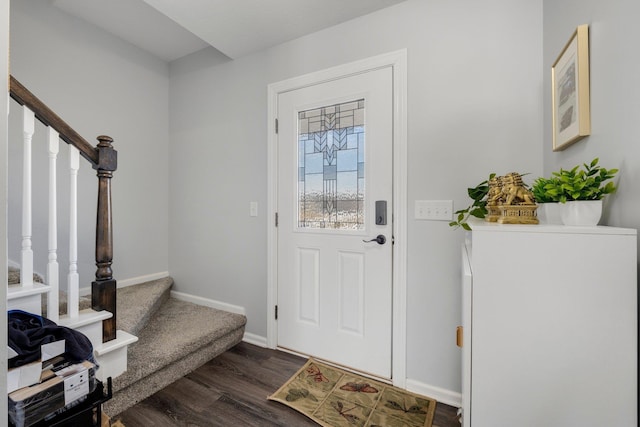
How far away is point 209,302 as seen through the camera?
103 inches

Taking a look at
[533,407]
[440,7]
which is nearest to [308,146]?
[440,7]

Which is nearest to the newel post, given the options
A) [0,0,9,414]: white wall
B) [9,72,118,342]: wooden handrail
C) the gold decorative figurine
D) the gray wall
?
[9,72,118,342]: wooden handrail

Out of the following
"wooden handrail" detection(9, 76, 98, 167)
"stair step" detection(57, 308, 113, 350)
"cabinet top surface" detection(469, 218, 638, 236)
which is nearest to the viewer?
"cabinet top surface" detection(469, 218, 638, 236)

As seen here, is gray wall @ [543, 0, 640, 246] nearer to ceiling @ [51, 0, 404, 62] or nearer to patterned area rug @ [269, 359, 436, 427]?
ceiling @ [51, 0, 404, 62]

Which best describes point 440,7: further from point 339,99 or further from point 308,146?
point 308,146

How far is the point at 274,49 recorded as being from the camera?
2242 millimetres

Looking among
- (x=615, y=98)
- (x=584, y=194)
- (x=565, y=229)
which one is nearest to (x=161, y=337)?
(x=565, y=229)

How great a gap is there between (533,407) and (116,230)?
3.02 metres

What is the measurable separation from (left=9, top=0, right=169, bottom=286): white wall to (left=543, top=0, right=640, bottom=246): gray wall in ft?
10.3

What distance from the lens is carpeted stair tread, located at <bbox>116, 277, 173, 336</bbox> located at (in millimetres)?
1821

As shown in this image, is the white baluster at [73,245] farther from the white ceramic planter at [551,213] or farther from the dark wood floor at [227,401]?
the white ceramic planter at [551,213]

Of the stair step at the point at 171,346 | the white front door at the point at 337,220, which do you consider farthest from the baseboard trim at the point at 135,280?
the white front door at the point at 337,220

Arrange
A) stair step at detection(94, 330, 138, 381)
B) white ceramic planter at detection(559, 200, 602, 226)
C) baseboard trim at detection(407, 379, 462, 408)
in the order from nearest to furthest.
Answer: white ceramic planter at detection(559, 200, 602, 226) < stair step at detection(94, 330, 138, 381) < baseboard trim at detection(407, 379, 462, 408)

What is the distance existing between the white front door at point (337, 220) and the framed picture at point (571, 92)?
2.70 feet
